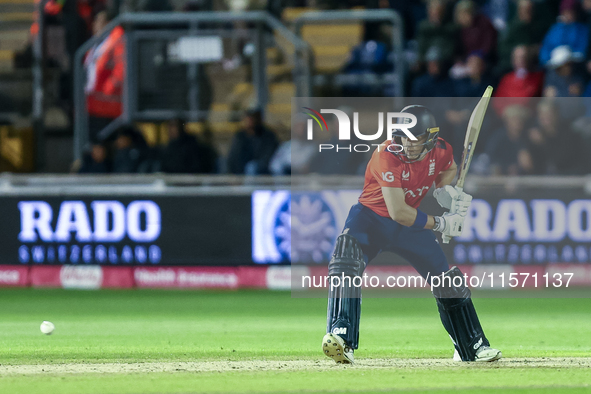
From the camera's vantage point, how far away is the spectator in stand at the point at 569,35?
14156 mm

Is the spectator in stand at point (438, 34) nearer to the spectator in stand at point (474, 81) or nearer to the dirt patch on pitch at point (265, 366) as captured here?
the spectator in stand at point (474, 81)

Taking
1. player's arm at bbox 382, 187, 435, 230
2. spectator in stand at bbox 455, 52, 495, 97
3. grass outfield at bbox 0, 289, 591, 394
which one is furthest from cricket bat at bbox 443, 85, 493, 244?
spectator in stand at bbox 455, 52, 495, 97

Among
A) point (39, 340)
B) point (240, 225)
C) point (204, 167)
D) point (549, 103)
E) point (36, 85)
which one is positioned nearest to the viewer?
point (39, 340)

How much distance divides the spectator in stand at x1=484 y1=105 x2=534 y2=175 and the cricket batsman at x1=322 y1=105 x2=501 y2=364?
3.58 meters

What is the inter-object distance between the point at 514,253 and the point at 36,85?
25.6 ft

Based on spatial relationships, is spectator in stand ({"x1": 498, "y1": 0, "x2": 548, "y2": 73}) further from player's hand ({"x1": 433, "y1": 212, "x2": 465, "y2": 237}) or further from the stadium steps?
player's hand ({"x1": 433, "y1": 212, "x2": 465, "y2": 237})

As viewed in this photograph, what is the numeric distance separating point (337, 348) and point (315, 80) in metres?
7.83

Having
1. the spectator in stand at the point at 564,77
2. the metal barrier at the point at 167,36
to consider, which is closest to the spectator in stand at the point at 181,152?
the metal barrier at the point at 167,36

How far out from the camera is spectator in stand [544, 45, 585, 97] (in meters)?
13.4

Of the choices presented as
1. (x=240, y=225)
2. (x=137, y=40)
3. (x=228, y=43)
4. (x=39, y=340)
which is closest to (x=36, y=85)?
(x=137, y=40)

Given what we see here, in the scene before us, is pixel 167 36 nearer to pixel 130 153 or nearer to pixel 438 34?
pixel 130 153

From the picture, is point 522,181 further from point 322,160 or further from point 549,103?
point 322,160

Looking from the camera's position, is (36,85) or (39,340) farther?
(36,85)

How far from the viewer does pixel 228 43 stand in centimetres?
1474
